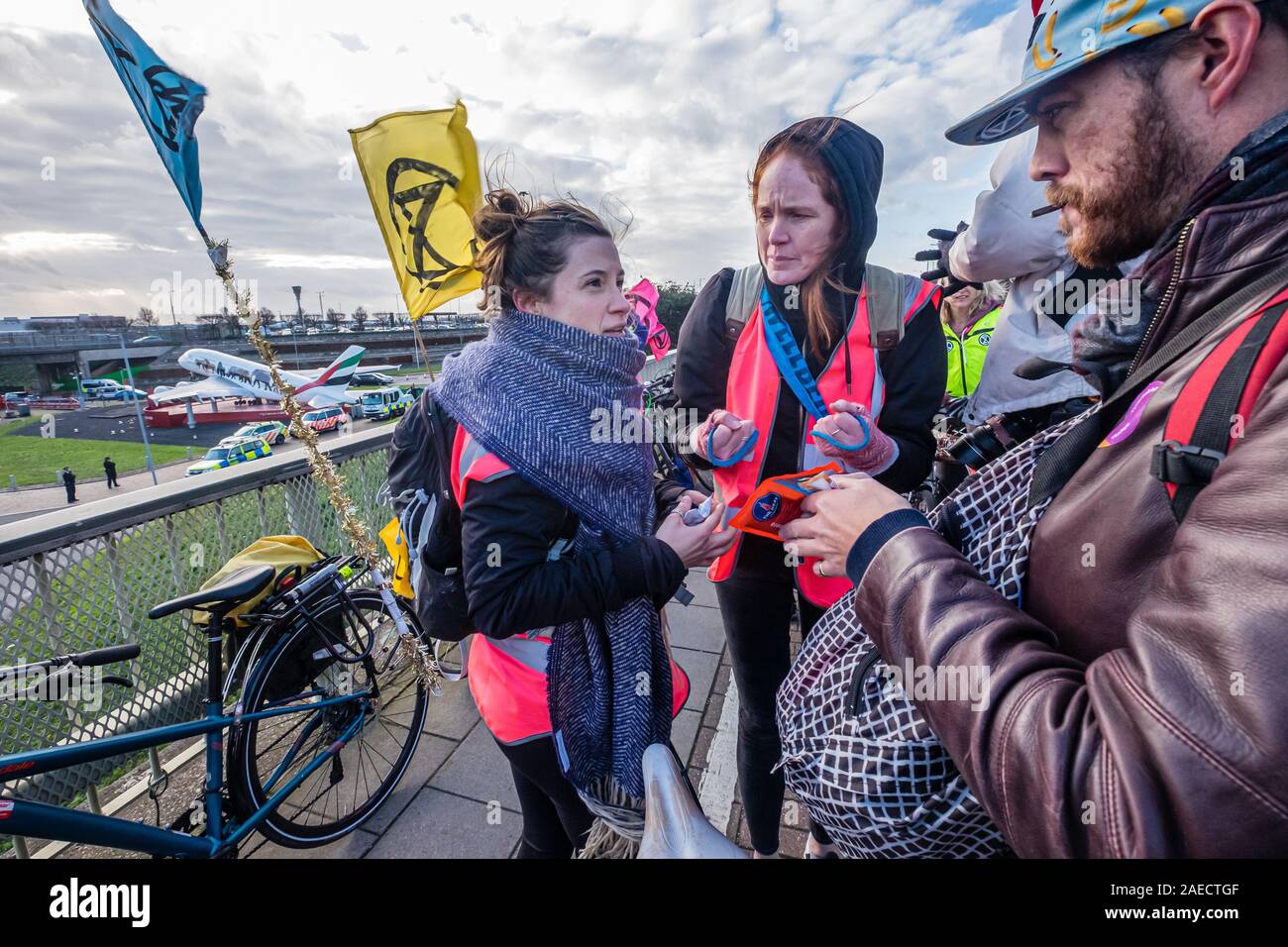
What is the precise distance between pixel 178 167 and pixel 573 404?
2.10 metres

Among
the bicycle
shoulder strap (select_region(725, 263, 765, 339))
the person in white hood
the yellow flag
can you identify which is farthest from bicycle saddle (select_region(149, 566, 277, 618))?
the person in white hood

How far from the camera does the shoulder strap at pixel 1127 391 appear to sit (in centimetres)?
77

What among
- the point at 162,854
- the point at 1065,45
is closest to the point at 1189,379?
the point at 1065,45

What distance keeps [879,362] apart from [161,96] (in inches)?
116

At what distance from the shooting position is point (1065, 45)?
102cm

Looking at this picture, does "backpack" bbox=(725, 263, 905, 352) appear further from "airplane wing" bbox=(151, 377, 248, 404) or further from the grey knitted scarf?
"airplane wing" bbox=(151, 377, 248, 404)

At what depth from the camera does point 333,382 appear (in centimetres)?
3934

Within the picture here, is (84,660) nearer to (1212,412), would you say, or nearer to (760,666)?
(760,666)

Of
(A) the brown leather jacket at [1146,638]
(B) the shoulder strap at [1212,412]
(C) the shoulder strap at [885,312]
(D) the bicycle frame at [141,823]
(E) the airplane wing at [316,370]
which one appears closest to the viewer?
(A) the brown leather jacket at [1146,638]

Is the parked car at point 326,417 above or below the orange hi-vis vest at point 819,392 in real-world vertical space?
above

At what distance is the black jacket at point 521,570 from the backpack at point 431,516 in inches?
9.7

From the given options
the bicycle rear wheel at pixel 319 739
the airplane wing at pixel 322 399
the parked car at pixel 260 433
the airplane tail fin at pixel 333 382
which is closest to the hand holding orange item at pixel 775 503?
the bicycle rear wheel at pixel 319 739

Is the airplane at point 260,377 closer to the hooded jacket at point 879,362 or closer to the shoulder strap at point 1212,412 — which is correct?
the hooded jacket at point 879,362

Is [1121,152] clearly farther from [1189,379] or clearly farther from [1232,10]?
[1189,379]
